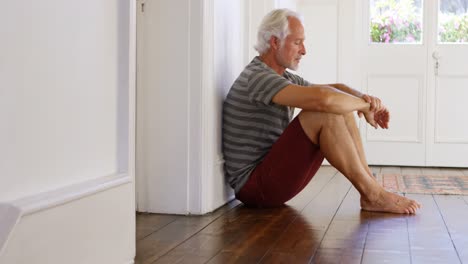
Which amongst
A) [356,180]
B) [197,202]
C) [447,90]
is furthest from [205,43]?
[447,90]

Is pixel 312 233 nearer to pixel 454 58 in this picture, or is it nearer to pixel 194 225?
pixel 194 225

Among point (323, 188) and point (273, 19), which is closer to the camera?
point (273, 19)

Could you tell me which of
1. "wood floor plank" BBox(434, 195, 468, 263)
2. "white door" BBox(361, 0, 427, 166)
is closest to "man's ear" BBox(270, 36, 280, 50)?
"wood floor plank" BBox(434, 195, 468, 263)

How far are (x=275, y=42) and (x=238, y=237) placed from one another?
3.60 feet

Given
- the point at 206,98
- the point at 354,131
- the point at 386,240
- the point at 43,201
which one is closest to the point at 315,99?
the point at 354,131

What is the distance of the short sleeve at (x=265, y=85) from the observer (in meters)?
3.05

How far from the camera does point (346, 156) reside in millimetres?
3107

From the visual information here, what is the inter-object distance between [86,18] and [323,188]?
8.28ft

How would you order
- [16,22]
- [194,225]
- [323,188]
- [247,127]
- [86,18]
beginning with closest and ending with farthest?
[16,22]
[86,18]
[194,225]
[247,127]
[323,188]

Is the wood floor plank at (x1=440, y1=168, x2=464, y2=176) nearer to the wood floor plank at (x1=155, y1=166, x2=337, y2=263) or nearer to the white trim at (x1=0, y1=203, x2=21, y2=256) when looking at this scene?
the wood floor plank at (x1=155, y1=166, x2=337, y2=263)

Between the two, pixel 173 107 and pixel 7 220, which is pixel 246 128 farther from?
pixel 7 220

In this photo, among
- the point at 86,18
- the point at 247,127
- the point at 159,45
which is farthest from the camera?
the point at 247,127

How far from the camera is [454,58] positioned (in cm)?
558

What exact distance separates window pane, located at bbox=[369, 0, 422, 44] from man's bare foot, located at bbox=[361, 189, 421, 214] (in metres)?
2.68
